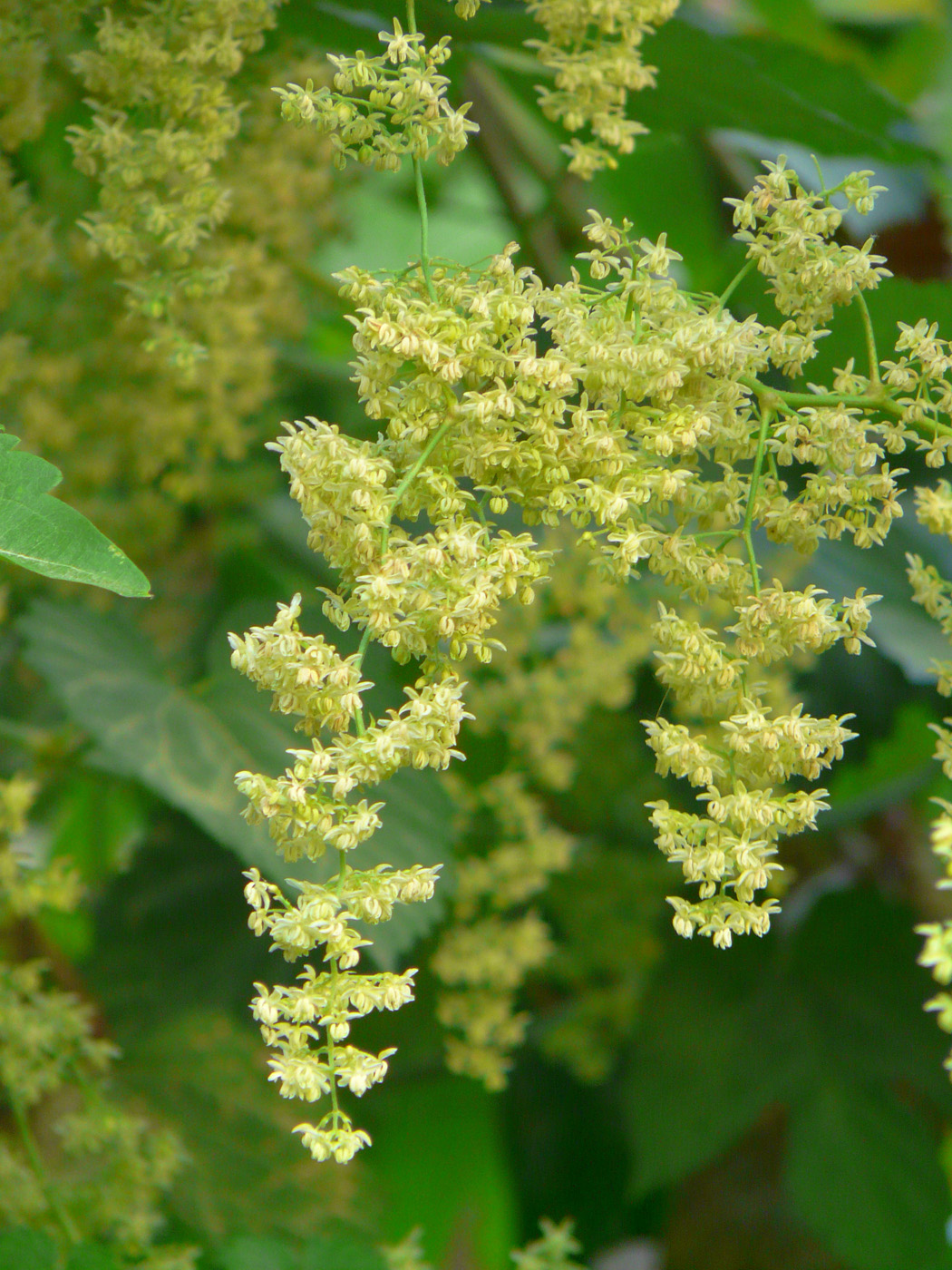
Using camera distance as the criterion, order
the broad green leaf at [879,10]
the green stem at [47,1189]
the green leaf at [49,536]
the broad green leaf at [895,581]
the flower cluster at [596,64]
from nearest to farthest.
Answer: the green leaf at [49,536], the flower cluster at [596,64], the green stem at [47,1189], the broad green leaf at [895,581], the broad green leaf at [879,10]

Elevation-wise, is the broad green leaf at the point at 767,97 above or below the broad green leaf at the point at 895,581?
above

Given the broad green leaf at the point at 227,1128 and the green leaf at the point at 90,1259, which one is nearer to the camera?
the green leaf at the point at 90,1259

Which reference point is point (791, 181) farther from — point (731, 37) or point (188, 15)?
point (731, 37)

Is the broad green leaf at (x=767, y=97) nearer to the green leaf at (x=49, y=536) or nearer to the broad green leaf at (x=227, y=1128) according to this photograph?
the green leaf at (x=49, y=536)

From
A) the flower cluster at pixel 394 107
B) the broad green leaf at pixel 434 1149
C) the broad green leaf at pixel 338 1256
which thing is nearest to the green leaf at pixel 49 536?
the flower cluster at pixel 394 107

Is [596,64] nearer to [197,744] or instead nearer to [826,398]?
[826,398]
